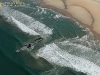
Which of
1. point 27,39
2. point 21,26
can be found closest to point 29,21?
point 21,26

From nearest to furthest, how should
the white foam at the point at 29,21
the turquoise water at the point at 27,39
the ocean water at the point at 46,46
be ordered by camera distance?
the turquoise water at the point at 27,39 < the ocean water at the point at 46,46 < the white foam at the point at 29,21

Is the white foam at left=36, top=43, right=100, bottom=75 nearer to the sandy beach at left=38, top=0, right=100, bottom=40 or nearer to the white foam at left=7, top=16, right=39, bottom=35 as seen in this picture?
the white foam at left=7, top=16, right=39, bottom=35

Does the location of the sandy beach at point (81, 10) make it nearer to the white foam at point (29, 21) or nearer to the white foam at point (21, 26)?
the white foam at point (29, 21)

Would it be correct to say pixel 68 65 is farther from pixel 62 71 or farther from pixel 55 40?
pixel 55 40

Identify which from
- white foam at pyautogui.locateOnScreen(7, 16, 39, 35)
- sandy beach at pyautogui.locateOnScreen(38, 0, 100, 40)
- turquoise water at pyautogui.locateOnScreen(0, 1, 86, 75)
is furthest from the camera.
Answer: sandy beach at pyautogui.locateOnScreen(38, 0, 100, 40)

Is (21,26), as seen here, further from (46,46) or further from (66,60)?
(66,60)

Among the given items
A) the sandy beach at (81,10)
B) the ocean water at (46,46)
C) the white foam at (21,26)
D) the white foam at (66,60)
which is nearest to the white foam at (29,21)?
the ocean water at (46,46)

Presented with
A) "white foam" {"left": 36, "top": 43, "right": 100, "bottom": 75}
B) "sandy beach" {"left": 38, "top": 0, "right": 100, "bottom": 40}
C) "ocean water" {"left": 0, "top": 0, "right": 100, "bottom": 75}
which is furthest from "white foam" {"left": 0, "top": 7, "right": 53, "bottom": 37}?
"sandy beach" {"left": 38, "top": 0, "right": 100, "bottom": 40}
